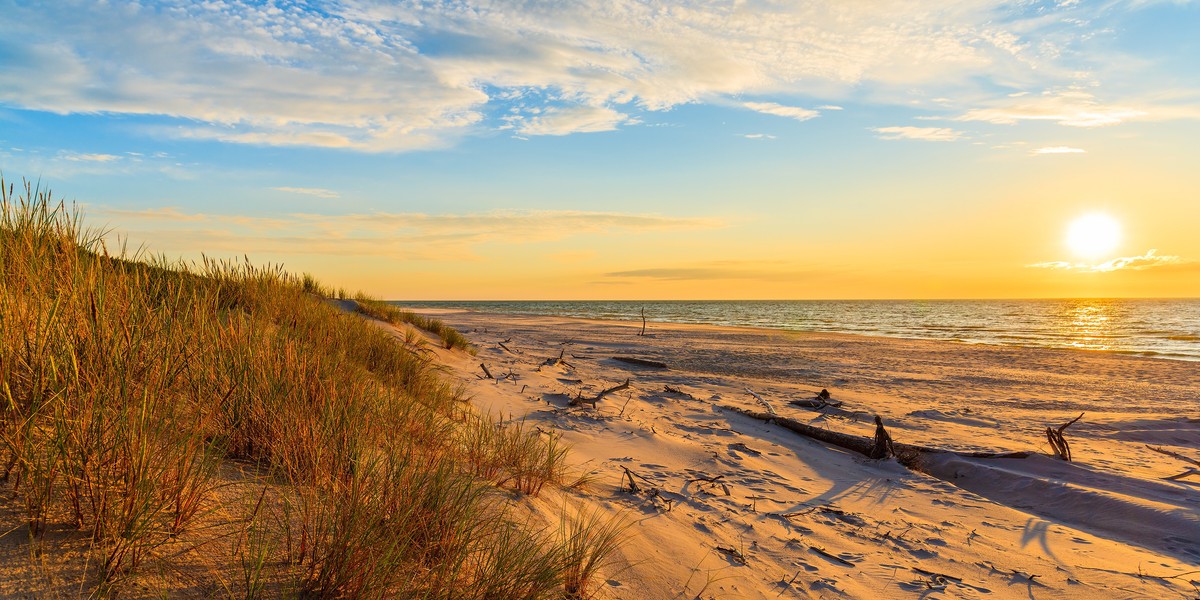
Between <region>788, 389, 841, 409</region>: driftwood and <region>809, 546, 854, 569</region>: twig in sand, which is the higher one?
<region>788, 389, 841, 409</region>: driftwood

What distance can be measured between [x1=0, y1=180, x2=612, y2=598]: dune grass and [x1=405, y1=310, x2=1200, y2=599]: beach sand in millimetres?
968

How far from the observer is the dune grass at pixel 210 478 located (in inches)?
83.0

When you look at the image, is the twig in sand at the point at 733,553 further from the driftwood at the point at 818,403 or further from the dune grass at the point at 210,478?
the driftwood at the point at 818,403

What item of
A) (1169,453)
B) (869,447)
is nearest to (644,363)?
(869,447)

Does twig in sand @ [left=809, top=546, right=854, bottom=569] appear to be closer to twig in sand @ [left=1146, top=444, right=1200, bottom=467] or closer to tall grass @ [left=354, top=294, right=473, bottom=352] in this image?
twig in sand @ [left=1146, top=444, right=1200, bottom=467]

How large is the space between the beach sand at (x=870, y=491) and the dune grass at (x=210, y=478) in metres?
0.97

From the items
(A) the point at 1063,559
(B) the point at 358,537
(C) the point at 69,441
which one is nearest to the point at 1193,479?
(A) the point at 1063,559

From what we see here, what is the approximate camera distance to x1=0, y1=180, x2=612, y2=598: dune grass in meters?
2.11

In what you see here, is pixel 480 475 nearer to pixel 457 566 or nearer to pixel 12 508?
pixel 457 566

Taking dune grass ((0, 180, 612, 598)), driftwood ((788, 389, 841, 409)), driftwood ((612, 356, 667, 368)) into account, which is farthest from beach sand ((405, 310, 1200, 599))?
driftwood ((612, 356, 667, 368))

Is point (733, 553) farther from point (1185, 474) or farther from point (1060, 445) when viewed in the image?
point (1185, 474)

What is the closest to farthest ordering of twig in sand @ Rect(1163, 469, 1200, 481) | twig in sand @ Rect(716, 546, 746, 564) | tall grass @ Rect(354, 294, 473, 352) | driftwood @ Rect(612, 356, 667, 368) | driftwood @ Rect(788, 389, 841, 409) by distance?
twig in sand @ Rect(716, 546, 746, 564)
twig in sand @ Rect(1163, 469, 1200, 481)
driftwood @ Rect(788, 389, 841, 409)
tall grass @ Rect(354, 294, 473, 352)
driftwood @ Rect(612, 356, 667, 368)

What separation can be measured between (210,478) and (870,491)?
18.2 feet

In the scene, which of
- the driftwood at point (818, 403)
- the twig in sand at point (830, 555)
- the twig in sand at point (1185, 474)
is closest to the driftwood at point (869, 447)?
the twig in sand at point (1185, 474)
